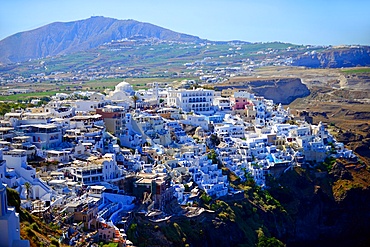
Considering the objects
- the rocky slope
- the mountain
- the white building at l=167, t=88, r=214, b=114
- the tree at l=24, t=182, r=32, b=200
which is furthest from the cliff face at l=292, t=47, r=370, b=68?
the tree at l=24, t=182, r=32, b=200

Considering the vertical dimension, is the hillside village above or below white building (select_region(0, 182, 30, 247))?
below

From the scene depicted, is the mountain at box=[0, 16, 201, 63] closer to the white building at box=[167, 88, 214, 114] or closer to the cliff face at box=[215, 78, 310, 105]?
the cliff face at box=[215, 78, 310, 105]

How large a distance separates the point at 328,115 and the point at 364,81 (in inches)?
1086

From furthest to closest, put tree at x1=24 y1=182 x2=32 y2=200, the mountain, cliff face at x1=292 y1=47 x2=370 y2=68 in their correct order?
the mountain
cliff face at x1=292 y1=47 x2=370 y2=68
tree at x1=24 y1=182 x2=32 y2=200

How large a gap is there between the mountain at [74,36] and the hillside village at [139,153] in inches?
4876

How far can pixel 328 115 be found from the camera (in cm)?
7000

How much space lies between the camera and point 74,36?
18625cm

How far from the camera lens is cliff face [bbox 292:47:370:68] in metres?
126

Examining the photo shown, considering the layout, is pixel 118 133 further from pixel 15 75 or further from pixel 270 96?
pixel 15 75

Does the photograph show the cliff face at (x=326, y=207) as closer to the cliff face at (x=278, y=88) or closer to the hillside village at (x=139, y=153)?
the hillside village at (x=139, y=153)

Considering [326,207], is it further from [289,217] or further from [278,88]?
[278,88]

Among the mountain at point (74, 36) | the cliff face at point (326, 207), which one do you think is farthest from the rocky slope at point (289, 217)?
the mountain at point (74, 36)

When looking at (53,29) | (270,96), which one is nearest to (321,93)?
(270,96)

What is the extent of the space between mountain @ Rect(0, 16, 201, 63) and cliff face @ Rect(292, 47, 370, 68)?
6289 centimetres
